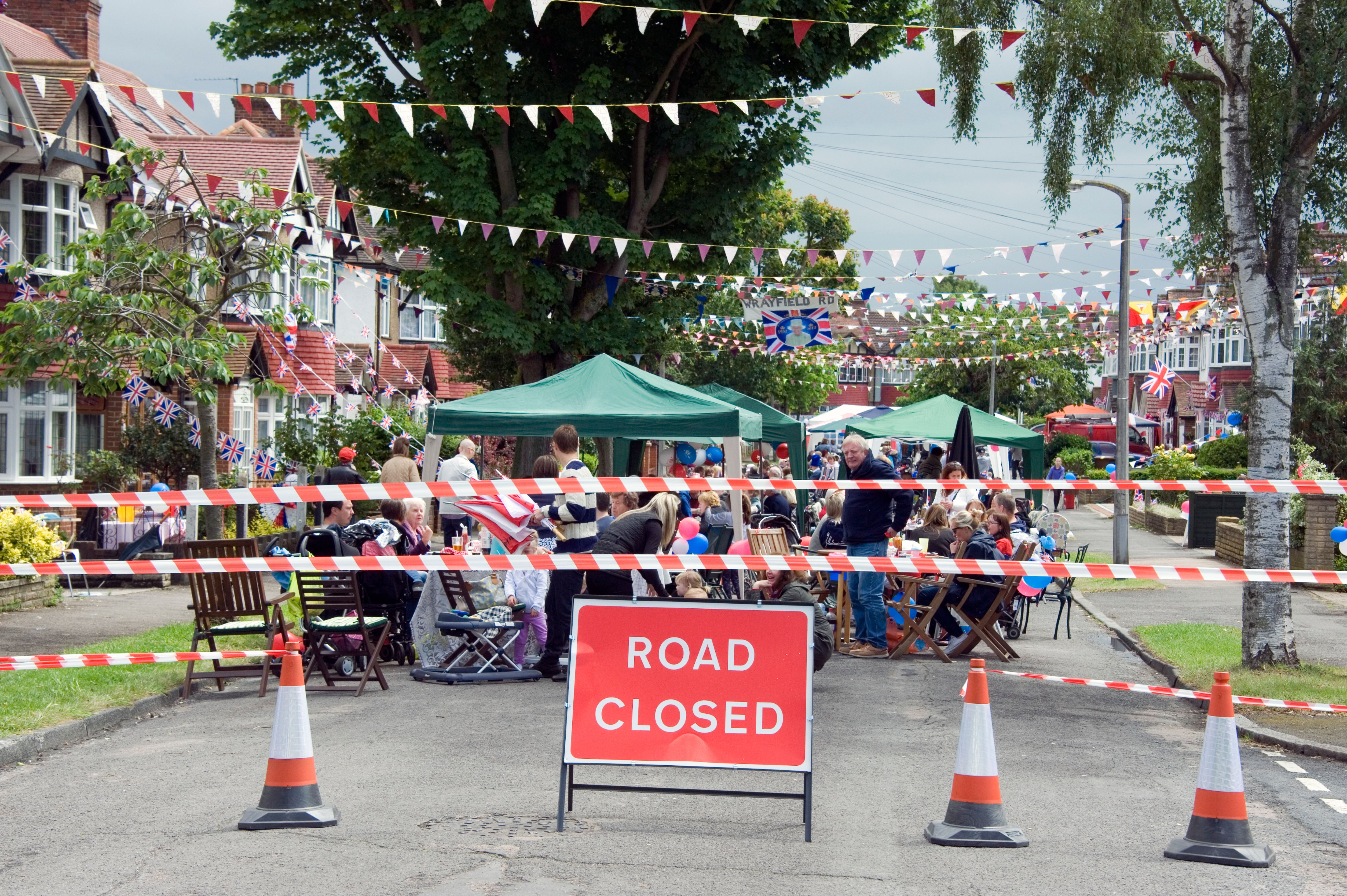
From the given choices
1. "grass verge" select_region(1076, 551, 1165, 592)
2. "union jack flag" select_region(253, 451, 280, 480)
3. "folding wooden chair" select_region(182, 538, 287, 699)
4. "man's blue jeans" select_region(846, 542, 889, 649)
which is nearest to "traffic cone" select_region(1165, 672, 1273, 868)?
"man's blue jeans" select_region(846, 542, 889, 649)

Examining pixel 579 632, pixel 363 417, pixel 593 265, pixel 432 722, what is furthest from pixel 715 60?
pixel 579 632

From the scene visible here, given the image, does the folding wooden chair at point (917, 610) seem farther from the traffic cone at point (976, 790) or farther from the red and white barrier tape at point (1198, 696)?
the traffic cone at point (976, 790)

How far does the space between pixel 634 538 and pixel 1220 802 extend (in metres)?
4.82

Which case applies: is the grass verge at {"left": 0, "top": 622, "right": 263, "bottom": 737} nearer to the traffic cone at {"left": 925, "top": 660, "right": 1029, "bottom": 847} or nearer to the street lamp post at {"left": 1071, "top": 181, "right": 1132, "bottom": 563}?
the traffic cone at {"left": 925, "top": 660, "right": 1029, "bottom": 847}

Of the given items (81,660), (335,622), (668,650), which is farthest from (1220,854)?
(335,622)

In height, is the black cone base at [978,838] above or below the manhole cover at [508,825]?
above

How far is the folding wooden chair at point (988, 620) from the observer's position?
40.3 ft

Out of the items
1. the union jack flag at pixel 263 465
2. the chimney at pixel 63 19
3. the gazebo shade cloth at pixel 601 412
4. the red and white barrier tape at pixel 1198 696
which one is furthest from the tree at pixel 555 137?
the red and white barrier tape at pixel 1198 696

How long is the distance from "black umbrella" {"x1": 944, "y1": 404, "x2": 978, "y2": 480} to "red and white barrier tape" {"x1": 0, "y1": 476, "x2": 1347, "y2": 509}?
401 inches

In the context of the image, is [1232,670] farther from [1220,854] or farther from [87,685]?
[87,685]

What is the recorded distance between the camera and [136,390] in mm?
20594

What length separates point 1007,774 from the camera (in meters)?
7.57

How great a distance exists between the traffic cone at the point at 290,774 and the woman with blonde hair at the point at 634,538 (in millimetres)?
3554

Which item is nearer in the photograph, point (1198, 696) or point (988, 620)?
point (1198, 696)
